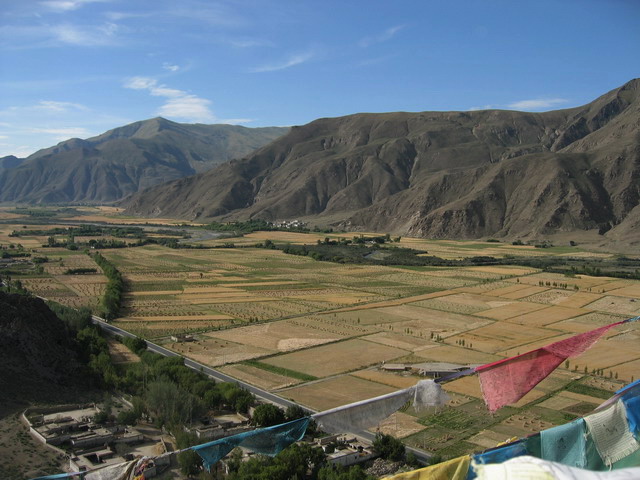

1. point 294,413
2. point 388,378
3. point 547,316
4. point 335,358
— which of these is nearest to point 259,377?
point 335,358

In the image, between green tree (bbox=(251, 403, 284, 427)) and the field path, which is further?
the field path

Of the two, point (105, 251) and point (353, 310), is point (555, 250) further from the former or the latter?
point (105, 251)

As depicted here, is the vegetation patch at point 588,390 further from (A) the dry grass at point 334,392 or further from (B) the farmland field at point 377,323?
(A) the dry grass at point 334,392

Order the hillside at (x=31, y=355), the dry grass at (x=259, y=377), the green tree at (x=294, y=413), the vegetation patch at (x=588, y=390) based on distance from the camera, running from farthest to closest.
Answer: the dry grass at (x=259, y=377)
the vegetation patch at (x=588, y=390)
the hillside at (x=31, y=355)
the green tree at (x=294, y=413)

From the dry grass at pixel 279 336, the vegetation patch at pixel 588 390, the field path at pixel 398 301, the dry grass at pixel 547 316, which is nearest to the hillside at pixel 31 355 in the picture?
the dry grass at pixel 279 336

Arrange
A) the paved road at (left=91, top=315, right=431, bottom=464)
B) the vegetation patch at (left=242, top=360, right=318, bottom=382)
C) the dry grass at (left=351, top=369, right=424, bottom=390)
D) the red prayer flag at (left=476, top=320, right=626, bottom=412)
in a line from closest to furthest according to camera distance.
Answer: the red prayer flag at (left=476, top=320, right=626, bottom=412)
the paved road at (left=91, top=315, right=431, bottom=464)
the dry grass at (left=351, top=369, right=424, bottom=390)
the vegetation patch at (left=242, top=360, right=318, bottom=382)

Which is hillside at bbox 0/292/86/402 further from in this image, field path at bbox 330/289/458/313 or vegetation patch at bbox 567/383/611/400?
vegetation patch at bbox 567/383/611/400

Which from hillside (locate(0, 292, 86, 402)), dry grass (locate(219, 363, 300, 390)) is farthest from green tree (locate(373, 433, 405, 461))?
hillside (locate(0, 292, 86, 402))

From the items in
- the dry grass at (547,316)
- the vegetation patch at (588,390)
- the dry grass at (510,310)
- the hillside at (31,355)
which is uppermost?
the hillside at (31,355)
